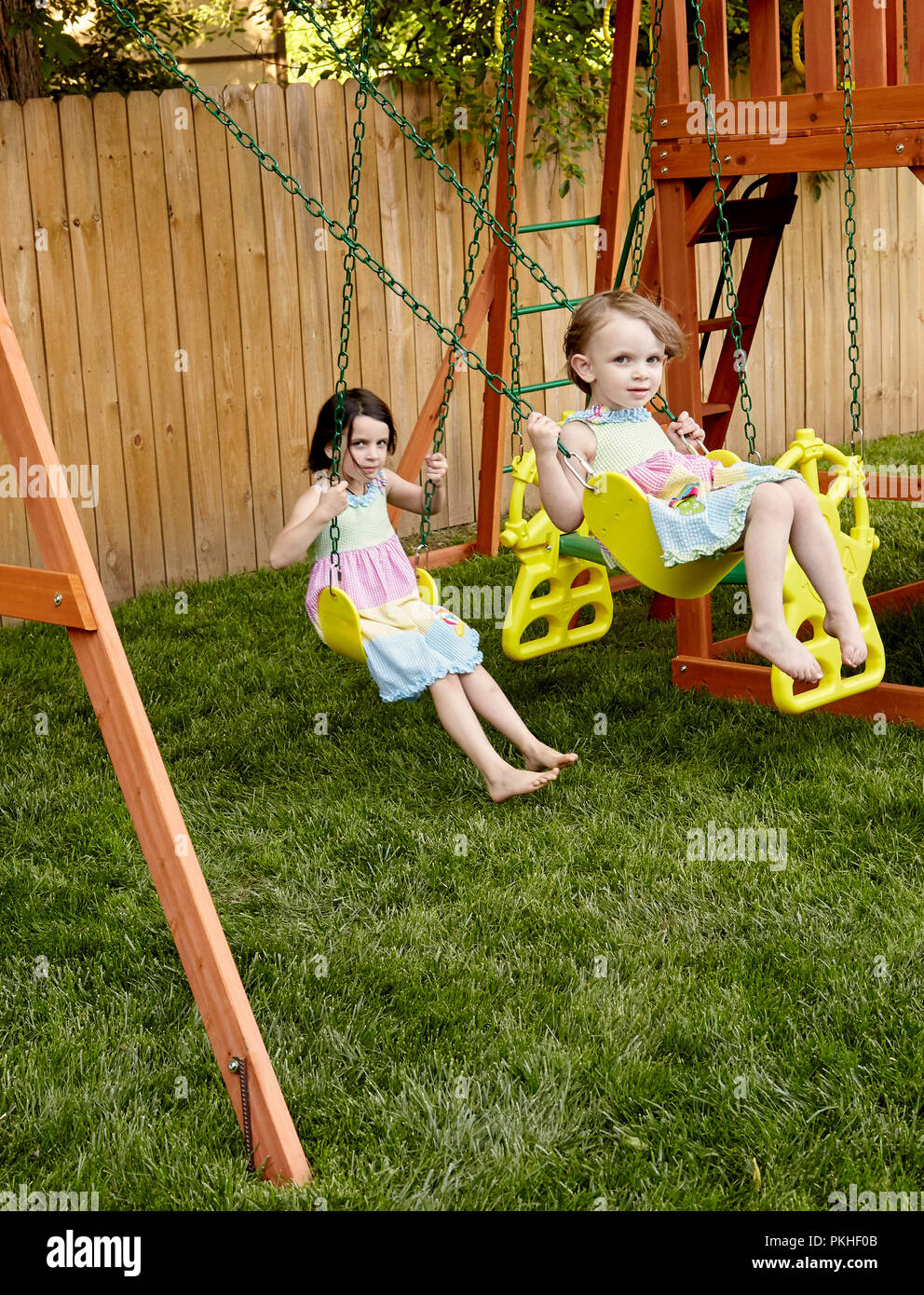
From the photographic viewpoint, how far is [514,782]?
155 inches

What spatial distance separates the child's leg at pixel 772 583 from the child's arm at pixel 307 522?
1.11 meters

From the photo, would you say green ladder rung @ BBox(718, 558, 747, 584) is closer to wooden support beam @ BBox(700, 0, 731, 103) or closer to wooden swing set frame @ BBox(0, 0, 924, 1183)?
wooden swing set frame @ BBox(0, 0, 924, 1183)

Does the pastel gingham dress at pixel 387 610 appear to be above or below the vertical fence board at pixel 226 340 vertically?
below

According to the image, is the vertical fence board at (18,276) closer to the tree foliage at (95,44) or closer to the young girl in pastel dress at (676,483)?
the tree foliage at (95,44)

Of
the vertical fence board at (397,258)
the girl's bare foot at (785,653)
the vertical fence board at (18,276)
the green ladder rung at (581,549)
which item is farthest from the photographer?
the vertical fence board at (397,258)

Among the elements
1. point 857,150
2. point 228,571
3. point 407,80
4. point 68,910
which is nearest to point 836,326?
point 407,80

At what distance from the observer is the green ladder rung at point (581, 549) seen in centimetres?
469

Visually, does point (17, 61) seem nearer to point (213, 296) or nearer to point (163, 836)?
point (213, 296)

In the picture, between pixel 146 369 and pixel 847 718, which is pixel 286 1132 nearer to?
pixel 847 718

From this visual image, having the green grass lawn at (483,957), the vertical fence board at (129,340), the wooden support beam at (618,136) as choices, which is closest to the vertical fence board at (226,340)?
the vertical fence board at (129,340)

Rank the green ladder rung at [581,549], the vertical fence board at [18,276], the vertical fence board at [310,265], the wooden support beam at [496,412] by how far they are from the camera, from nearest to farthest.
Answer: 1. the green ladder rung at [581,549]
2. the vertical fence board at [18,276]
3. the wooden support beam at [496,412]
4. the vertical fence board at [310,265]

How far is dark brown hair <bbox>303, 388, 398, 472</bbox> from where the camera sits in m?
4.13

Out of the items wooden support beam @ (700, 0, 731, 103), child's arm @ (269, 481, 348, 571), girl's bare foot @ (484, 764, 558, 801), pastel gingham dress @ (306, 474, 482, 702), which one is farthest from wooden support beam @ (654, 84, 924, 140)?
girl's bare foot @ (484, 764, 558, 801)

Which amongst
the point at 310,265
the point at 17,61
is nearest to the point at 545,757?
the point at 310,265
